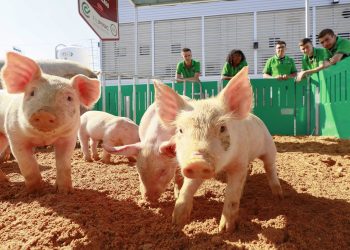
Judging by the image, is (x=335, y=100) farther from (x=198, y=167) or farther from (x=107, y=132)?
(x=198, y=167)

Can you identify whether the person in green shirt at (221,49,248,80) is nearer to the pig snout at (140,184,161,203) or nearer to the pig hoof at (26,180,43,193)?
the pig snout at (140,184,161,203)

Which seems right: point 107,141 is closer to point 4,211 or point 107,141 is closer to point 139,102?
point 4,211

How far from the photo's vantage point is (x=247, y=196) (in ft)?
12.1

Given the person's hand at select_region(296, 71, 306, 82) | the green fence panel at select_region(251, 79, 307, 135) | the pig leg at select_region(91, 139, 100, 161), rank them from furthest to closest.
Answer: the green fence panel at select_region(251, 79, 307, 135)
the person's hand at select_region(296, 71, 306, 82)
the pig leg at select_region(91, 139, 100, 161)

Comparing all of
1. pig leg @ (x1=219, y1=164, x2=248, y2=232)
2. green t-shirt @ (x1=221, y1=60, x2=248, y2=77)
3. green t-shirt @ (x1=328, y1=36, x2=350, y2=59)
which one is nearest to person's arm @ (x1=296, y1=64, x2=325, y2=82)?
green t-shirt @ (x1=328, y1=36, x2=350, y2=59)

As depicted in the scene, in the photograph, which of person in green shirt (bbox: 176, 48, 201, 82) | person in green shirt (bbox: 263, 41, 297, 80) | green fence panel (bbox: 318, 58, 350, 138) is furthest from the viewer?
person in green shirt (bbox: 176, 48, 201, 82)

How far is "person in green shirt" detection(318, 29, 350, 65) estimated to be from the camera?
7.32m

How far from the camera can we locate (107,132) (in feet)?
20.0

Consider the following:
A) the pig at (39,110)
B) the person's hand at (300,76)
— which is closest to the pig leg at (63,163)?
the pig at (39,110)

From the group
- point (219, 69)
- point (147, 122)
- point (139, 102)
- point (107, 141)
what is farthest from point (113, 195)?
point (219, 69)

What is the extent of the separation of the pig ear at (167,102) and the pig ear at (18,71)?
118 centimetres

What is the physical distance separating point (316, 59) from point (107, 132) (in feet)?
16.6

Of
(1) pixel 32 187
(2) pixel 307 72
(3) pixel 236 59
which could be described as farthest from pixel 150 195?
(2) pixel 307 72

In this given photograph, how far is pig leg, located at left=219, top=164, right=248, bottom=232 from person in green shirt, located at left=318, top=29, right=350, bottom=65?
5.31 m
